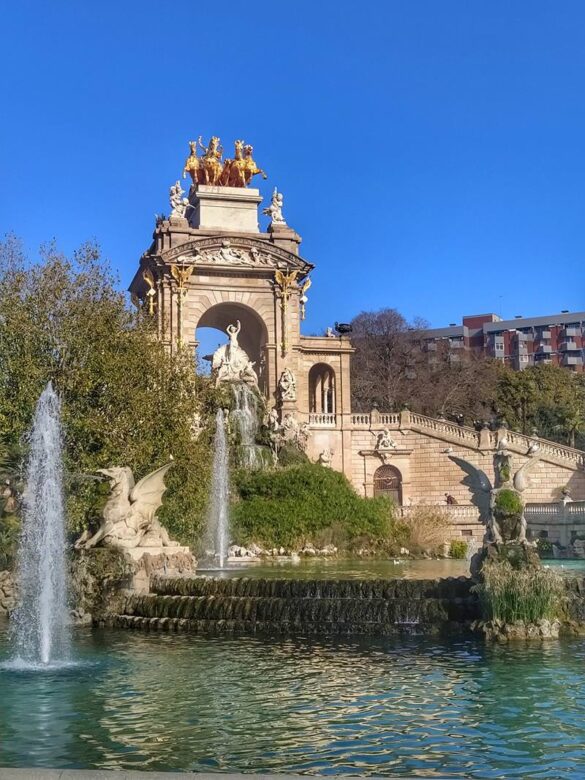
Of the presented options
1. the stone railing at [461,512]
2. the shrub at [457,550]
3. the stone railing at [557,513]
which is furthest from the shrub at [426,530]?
the stone railing at [557,513]

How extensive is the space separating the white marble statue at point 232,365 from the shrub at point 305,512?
7604mm

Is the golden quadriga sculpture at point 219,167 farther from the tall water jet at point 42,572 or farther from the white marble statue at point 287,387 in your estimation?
the tall water jet at point 42,572

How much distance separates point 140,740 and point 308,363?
35.7 metres

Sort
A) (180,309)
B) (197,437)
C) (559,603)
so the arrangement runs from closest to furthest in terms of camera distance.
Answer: (559,603) < (197,437) < (180,309)

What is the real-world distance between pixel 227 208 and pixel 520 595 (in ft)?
115

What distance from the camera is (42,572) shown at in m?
14.5

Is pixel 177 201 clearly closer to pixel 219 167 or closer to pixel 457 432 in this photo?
pixel 219 167

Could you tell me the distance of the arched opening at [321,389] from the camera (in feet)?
148

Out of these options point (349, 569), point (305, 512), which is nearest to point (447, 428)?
point (305, 512)

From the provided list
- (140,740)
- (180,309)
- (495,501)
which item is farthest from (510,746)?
(180,309)

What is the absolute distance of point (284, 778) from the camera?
18.1 feet

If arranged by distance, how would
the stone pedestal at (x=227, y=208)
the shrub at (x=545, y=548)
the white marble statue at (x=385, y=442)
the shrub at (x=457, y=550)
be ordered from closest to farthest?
1. the shrub at (x=457, y=550)
2. the shrub at (x=545, y=548)
3. the white marble statue at (x=385, y=442)
4. the stone pedestal at (x=227, y=208)

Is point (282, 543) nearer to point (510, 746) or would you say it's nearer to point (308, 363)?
point (308, 363)

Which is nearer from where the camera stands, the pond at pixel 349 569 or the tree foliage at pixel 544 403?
the pond at pixel 349 569
